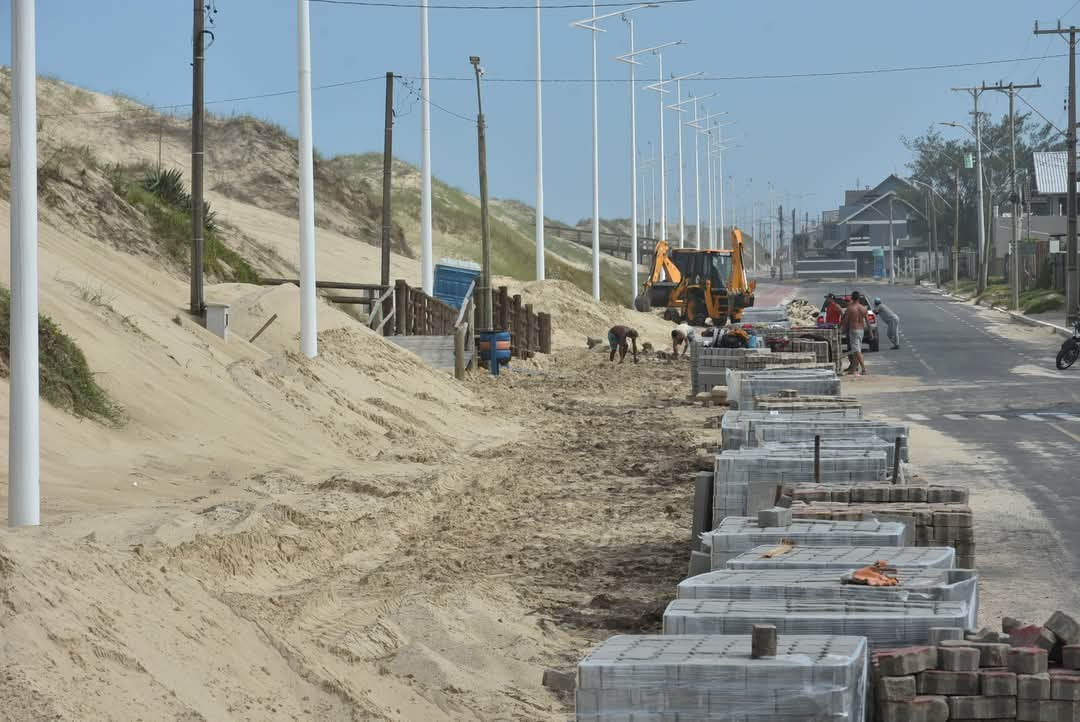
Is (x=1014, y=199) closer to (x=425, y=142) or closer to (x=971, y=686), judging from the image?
(x=425, y=142)

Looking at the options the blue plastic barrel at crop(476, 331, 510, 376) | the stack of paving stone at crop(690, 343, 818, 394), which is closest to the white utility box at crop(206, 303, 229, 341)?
the stack of paving stone at crop(690, 343, 818, 394)

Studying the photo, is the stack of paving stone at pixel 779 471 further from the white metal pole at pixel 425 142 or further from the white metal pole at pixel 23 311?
the white metal pole at pixel 425 142

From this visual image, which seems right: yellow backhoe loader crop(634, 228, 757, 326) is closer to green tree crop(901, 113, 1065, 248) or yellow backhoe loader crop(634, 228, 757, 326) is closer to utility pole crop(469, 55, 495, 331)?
utility pole crop(469, 55, 495, 331)

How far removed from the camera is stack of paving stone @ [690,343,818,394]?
3127 cm

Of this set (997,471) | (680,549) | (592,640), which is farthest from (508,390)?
(592,640)

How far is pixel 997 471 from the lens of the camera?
20859 mm

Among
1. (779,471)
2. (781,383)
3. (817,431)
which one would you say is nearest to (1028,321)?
(781,383)

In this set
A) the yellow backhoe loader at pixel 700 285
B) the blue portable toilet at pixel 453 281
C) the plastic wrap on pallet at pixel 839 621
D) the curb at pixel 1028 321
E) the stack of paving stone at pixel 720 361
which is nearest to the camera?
the plastic wrap on pallet at pixel 839 621

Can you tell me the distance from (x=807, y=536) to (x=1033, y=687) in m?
3.01

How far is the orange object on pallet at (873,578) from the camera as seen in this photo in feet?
28.6

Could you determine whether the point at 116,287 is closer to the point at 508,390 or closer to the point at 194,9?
the point at 194,9

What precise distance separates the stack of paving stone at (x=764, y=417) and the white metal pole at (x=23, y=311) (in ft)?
22.7

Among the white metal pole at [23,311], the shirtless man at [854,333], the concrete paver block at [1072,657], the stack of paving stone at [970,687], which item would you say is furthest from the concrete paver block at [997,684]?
the shirtless man at [854,333]

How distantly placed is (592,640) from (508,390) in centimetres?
2309
